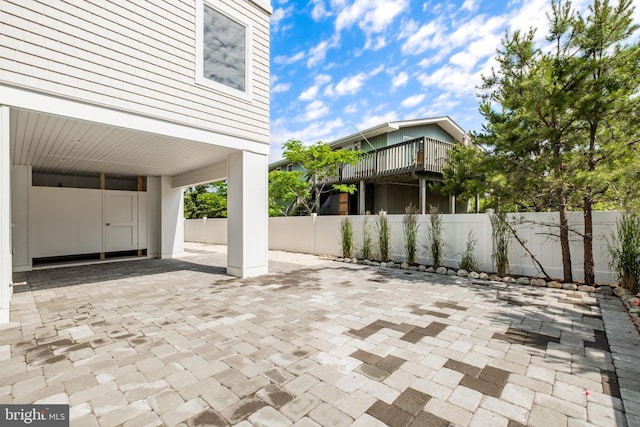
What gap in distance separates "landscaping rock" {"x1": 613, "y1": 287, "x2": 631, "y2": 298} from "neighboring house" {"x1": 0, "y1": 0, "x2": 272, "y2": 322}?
19.8ft

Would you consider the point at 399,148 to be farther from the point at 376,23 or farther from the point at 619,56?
the point at 619,56

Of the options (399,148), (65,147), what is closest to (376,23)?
(399,148)

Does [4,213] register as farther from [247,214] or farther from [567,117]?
[567,117]

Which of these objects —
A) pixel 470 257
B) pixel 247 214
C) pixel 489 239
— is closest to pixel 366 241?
pixel 470 257

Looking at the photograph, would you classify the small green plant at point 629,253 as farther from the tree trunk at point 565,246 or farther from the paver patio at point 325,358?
the tree trunk at point 565,246

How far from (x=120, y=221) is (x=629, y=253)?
38.3 ft

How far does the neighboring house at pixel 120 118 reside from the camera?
361 centimetres

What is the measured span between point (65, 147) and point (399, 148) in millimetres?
9274

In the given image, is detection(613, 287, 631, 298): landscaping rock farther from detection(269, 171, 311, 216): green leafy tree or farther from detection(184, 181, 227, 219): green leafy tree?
detection(184, 181, 227, 219): green leafy tree

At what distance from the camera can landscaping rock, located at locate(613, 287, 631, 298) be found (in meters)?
4.21

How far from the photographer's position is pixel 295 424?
1.69 metres

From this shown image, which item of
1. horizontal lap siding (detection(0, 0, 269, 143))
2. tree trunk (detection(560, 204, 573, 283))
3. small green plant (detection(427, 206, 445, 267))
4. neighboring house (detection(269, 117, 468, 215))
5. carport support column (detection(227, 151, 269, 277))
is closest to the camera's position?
horizontal lap siding (detection(0, 0, 269, 143))

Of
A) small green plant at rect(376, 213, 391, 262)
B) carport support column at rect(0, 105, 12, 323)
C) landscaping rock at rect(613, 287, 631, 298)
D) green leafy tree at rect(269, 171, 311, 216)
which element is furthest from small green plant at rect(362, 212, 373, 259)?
carport support column at rect(0, 105, 12, 323)

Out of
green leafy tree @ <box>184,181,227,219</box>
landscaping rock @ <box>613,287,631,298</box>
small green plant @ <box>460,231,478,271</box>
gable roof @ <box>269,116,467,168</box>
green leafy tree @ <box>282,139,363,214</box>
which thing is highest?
gable roof @ <box>269,116,467,168</box>
